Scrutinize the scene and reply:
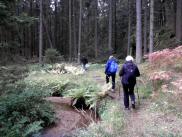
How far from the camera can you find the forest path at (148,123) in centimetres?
788

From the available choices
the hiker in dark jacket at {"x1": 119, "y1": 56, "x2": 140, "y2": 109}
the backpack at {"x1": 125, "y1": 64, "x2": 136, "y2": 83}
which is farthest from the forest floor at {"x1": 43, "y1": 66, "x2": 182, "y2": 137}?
the backpack at {"x1": 125, "y1": 64, "x2": 136, "y2": 83}

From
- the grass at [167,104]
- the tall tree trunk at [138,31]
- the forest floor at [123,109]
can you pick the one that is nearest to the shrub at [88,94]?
the forest floor at [123,109]

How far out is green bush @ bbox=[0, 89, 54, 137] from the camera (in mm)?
8578

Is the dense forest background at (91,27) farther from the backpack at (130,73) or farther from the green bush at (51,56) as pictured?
the backpack at (130,73)

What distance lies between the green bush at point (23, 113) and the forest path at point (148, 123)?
8.87 feet

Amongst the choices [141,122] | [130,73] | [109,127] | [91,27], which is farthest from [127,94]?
[91,27]

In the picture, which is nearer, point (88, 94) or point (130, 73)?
point (130, 73)

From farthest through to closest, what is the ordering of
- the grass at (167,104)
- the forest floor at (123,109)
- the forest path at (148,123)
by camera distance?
the grass at (167,104) < the forest floor at (123,109) < the forest path at (148,123)

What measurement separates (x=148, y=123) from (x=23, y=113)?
4.21 m

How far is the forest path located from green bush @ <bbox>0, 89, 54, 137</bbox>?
2.70m

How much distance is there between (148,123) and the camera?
8750 mm

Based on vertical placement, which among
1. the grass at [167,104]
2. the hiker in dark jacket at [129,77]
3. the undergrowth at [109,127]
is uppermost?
the hiker in dark jacket at [129,77]

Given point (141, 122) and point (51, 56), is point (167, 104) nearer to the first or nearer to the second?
point (141, 122)

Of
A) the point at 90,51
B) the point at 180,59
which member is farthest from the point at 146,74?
the point at 90,51
